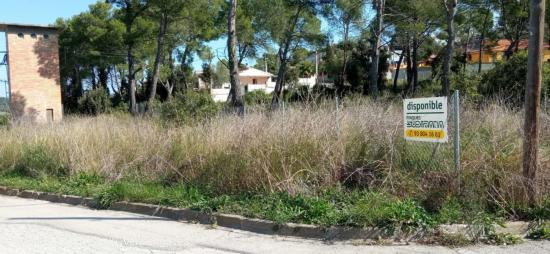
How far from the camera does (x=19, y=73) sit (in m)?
40.8

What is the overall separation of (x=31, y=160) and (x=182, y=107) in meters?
4.28

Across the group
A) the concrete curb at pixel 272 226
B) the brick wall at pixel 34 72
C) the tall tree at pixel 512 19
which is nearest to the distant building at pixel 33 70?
the brick wall at pixel 34 72

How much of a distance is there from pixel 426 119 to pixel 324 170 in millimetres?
1688

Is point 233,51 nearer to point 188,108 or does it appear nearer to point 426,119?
point 188,108

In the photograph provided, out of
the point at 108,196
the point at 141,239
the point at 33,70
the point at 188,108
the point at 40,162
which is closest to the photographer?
the point at 141,239

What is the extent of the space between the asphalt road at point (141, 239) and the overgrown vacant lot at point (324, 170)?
0.47 metres

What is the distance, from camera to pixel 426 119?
7.58m

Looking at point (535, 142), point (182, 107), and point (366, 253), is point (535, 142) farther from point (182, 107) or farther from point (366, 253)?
point (182, 107)

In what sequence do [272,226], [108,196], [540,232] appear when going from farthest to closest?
[108,196], [272,226], [540,232]

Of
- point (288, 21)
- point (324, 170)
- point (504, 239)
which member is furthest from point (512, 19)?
point (504, 239)

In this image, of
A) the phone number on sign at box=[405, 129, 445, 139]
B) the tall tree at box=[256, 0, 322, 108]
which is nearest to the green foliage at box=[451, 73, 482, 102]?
the phone number on sign at box=[405, 129, 445, 139]

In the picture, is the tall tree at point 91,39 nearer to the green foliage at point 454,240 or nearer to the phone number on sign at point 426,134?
the phone number on sign at point 426,134

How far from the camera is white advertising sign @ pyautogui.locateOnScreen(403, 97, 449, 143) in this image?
732 cm

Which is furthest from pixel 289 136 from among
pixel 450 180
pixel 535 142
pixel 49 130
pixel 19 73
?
pixel 19 73
